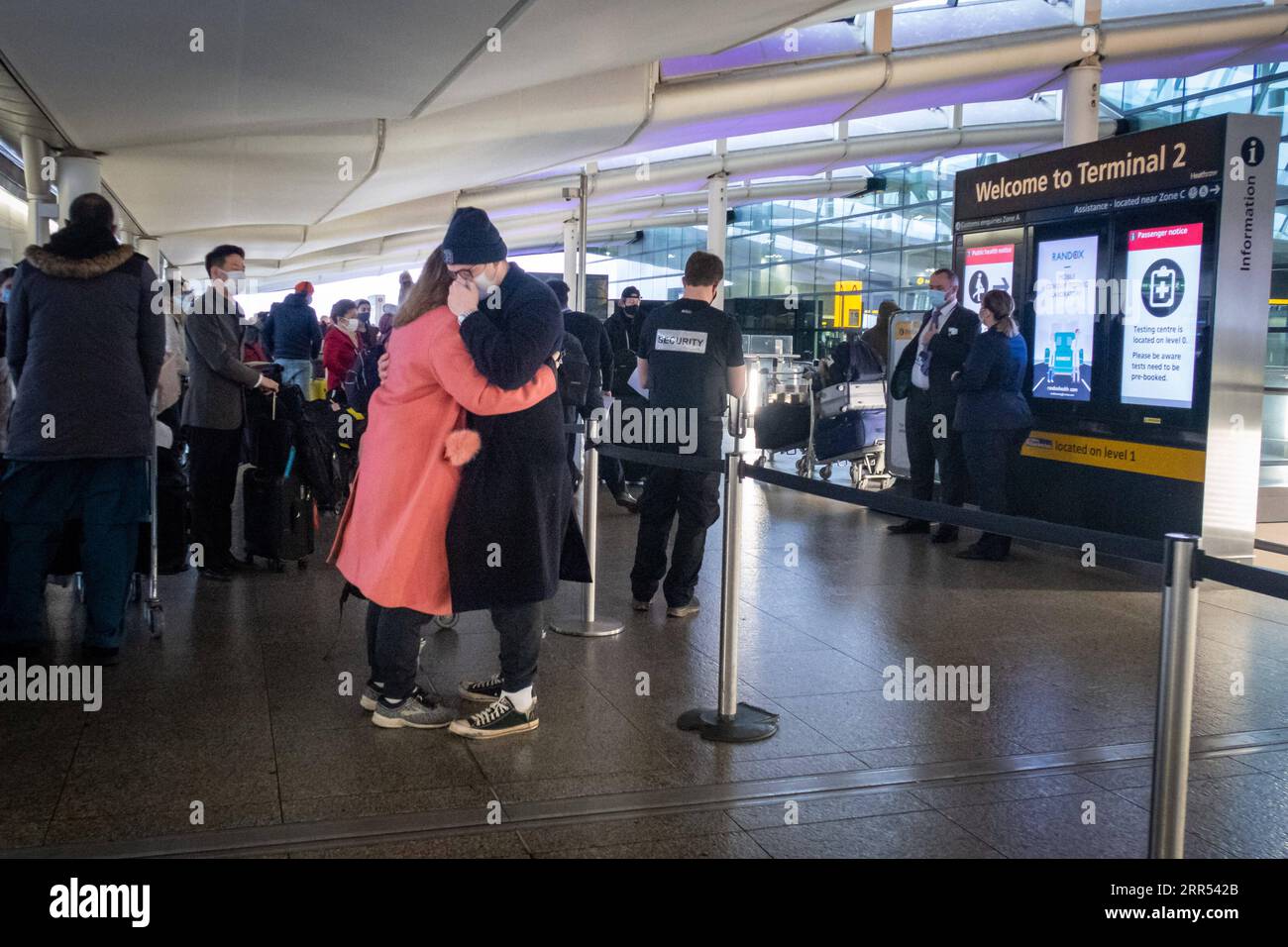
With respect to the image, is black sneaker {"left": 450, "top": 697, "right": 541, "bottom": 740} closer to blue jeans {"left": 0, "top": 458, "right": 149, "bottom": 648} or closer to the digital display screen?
blue jeans {"left": 0, "top": 458, "right": 149, "bottom": 648}

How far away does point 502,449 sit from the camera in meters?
4.14

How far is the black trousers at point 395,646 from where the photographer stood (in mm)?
4262

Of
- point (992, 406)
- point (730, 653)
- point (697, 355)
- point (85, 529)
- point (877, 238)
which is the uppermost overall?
point (877, 238)

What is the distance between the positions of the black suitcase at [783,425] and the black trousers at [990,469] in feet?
14.9

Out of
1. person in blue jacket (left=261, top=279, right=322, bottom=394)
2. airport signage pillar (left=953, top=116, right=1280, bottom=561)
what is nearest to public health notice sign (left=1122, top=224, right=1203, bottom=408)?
airport signage pillar (left=953, top=116, right=1280, bottom=561)

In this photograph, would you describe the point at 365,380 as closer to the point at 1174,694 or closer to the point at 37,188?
the point at 37,188

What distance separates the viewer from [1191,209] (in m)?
7.69

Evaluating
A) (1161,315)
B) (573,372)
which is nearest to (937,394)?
(1161,315)

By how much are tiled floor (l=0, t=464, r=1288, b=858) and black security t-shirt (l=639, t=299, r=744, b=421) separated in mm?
1177

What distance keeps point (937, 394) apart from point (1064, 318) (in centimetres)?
106

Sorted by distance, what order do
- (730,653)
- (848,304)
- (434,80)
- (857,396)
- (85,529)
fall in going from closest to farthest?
(730,653) < (85,529) < (434,80) < (857,396) < (848,304)

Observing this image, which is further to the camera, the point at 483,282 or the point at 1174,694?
the point at 483,282
